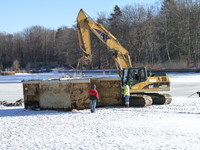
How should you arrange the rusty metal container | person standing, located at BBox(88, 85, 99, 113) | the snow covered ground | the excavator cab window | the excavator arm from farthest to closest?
the excavator arm, the excavator cab window, the rusty metal container, person standing, located at BBox(88, 85, 99, 113), the snow covered ground

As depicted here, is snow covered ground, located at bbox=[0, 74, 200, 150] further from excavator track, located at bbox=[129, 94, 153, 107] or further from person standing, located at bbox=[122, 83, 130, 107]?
person standing, located at bbox=[122, 83, 130, 107]

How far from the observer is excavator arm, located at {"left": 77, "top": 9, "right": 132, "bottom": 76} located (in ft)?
67.4

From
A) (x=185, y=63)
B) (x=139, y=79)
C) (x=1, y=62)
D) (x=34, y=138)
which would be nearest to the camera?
(x=34, y=138)

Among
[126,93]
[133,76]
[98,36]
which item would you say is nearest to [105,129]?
[126,93]

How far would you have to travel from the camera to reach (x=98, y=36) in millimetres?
21406

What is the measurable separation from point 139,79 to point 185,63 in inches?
1486

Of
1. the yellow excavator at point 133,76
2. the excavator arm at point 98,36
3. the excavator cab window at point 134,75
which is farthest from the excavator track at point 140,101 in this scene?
the excavator arm at point 98,36

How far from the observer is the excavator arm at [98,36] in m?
20.5

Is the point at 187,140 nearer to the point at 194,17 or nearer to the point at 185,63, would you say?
the point at 185,63

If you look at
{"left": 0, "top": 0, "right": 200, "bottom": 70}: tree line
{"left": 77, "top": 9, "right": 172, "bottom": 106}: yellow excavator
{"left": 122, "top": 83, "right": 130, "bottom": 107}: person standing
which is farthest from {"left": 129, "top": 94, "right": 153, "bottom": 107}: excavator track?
{"left": 0, "top": 0, "right": 200, "bottom": 70}: tree line

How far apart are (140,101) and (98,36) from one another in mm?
5563

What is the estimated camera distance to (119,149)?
30.9 feet

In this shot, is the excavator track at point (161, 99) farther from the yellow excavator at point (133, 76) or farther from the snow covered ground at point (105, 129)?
the snow covered ground at point (105, 129)

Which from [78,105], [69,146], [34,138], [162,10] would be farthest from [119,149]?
[162,10]
